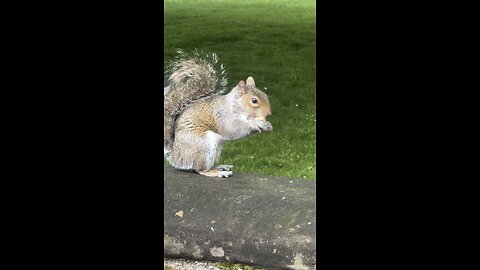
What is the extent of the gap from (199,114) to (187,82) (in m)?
0.19

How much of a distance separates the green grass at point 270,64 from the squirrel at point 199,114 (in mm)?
116

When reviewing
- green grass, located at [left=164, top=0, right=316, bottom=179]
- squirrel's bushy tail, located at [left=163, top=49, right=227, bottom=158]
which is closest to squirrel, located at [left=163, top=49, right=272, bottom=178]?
squirrel's bushy tail, located at [left=163, top=49, right=227, bottom=158]

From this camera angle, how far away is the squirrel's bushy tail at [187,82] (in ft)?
10.5

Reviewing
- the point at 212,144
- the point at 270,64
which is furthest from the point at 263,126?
the point at 270,64

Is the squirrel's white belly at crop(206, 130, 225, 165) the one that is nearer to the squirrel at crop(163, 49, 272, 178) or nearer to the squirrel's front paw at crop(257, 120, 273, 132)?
the squirrel at crop(163, 49, 272, 178)

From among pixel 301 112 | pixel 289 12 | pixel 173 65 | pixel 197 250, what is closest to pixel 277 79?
pixel 301 112

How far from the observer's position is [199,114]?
3.38 metres

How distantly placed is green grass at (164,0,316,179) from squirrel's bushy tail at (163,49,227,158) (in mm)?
95

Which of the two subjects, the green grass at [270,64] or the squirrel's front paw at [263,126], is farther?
the green grass at [270,64]

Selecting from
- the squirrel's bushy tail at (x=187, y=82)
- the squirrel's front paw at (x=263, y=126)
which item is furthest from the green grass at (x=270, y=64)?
the squirrel's front paw at (x=263, y=126)

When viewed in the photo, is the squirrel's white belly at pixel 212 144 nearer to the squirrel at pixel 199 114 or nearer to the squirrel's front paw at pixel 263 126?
the squirrel at pixel 199 114

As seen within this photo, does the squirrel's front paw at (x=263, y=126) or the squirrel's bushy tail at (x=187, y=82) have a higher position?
the squirrel's bushy tail at (x=187, y=82)
